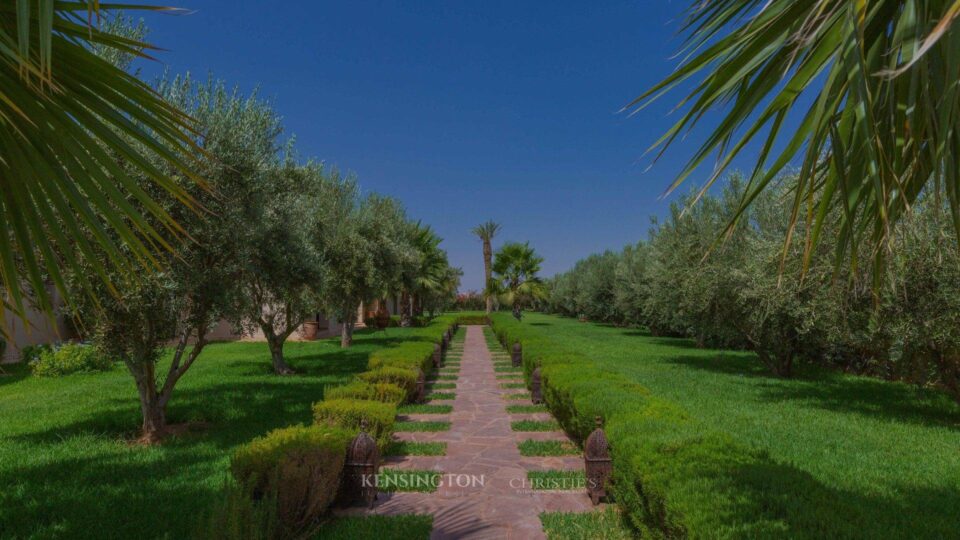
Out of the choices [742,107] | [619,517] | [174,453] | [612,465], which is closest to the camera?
[742,107]

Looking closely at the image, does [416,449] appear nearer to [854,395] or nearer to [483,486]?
[483,486]

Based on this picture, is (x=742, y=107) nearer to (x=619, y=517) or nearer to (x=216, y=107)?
(x=619, y=517)

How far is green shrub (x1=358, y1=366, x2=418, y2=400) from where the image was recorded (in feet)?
29.5

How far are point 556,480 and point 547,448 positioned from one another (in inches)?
51.1

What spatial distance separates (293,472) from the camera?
416 centimetres

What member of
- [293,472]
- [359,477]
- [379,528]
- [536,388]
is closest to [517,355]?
[536,388]

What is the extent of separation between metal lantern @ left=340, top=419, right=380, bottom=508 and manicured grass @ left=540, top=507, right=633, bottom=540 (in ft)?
5.70

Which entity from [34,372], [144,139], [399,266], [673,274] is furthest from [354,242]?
[144,139]

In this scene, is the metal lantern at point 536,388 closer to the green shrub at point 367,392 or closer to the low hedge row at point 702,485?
the green shrub at point 367,392

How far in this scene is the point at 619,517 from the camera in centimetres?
477

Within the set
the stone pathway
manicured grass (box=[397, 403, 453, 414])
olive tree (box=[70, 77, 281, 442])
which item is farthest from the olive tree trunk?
manicured grass (box=[397, 403, 453, 414])

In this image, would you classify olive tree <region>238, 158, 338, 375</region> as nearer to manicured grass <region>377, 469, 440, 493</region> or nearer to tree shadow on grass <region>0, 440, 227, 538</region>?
tree shadow on grass <region>0, 440, 227, 538</region>

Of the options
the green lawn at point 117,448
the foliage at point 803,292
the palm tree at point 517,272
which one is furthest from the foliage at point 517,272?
the green lawn at point 117,448

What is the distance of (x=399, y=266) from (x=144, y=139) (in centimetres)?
1809
